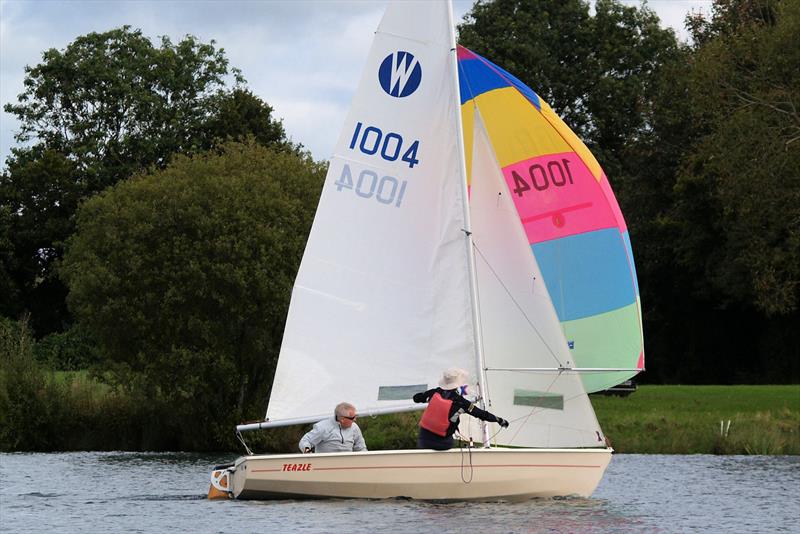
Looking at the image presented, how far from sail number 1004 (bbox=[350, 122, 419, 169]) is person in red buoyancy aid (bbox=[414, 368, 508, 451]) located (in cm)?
321

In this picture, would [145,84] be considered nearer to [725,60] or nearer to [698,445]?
[725,60]

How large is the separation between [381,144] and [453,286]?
7.40ft

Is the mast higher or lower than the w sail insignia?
lower

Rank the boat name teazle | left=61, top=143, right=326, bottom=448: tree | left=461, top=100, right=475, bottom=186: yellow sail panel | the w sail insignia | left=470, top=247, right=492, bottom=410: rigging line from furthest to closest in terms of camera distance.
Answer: left=61, top=143, right=326, bottom=448: tree
left=461, top=100, right=475, bottom=186: yellow sail panel
the w sail insignia
left=470, top=247, right=492, bottom=410: rigging line
the boat name teazle

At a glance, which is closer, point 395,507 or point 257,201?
point 395,507

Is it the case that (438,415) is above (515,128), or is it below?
below

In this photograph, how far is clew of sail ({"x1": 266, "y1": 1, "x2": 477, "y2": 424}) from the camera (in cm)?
2058

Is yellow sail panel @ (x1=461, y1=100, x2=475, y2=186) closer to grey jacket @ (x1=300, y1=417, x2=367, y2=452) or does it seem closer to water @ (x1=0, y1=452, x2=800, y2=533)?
grey jacket @ (x1=300, y1=417, x2=367, y2=452)

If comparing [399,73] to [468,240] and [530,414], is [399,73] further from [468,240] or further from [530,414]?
[530,414]

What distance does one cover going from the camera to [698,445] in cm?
3528

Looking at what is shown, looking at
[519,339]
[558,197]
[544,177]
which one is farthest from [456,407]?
[544,177]

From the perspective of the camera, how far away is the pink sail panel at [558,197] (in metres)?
21.3

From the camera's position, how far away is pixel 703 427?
3619cm

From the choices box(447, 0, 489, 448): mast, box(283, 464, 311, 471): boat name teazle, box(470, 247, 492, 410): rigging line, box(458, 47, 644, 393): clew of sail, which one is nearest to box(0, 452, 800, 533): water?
box(283, 464, 311, 471): boat name teazle
